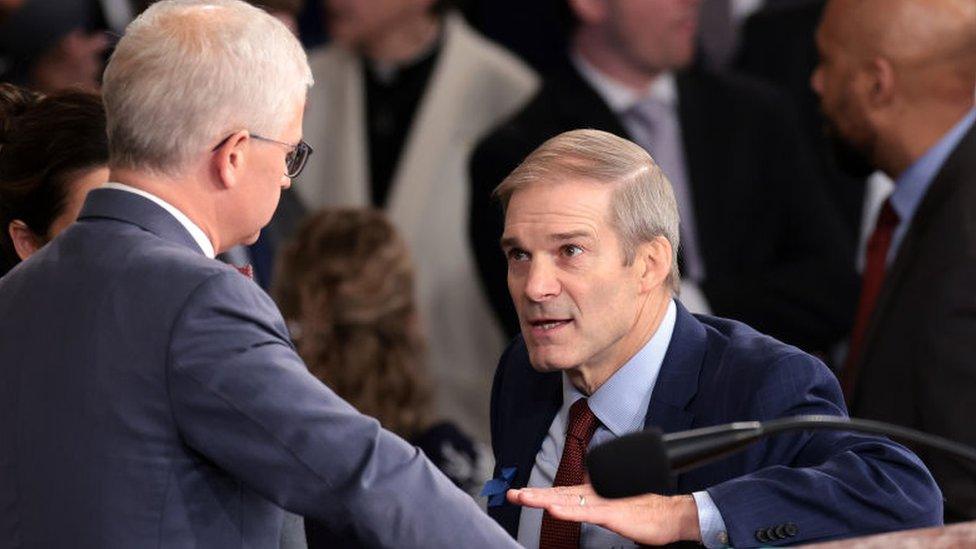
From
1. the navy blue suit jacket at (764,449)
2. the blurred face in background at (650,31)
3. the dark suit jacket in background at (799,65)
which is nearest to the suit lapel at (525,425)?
the navy blue suit jacket at (764,449)

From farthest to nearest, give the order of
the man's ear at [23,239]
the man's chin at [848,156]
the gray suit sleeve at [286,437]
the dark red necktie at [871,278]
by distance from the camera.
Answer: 1. the man's chin at [848,156]
2. the dark red necktie at [871,278]
3. the man's ear at [23,239]
4. the gray suit sleeve at [286,437]

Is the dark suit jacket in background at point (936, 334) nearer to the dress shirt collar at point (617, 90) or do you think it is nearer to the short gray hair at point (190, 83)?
the dress shirt collar at point (617, 90)

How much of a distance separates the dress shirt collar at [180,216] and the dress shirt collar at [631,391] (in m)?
0.67

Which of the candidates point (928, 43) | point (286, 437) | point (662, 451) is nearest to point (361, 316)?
point (928, 43)

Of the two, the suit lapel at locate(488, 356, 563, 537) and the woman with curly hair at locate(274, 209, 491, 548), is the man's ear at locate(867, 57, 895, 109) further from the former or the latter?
the suit lapel at locate(488, 356, 563, 537)

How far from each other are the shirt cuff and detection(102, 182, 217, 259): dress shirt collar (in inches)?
31.0

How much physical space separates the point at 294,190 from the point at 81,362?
295 cm

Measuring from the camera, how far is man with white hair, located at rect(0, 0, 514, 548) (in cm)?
229

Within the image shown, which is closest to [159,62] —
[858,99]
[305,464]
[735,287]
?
[305,464]

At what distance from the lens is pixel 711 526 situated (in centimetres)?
250

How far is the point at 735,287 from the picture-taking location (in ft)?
15.9

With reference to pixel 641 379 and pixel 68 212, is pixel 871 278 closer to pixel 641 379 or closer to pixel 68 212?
pixel 641 379

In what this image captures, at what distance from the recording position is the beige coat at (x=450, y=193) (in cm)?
548

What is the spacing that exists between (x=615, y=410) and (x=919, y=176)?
1.65m
